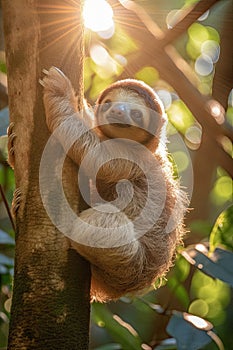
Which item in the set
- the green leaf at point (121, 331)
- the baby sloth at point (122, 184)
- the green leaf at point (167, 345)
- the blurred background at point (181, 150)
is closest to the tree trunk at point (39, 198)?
the baby sloth at point (122, 184)

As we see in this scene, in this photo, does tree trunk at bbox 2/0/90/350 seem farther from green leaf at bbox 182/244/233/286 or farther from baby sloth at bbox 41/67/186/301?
green leaf at bbox 182/244/233/286

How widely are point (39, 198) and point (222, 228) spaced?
130 cm

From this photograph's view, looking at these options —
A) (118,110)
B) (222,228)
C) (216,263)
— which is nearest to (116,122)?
(118,110)

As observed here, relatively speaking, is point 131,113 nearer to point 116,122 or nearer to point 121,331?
point 116,122

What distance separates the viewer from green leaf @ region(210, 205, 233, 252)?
3.85 m

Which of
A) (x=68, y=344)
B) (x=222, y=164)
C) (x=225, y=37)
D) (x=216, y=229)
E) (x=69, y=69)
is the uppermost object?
(x=225, y=37)

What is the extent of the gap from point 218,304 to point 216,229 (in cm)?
201

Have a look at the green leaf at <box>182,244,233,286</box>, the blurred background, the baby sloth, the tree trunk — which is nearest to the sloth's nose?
the baby sloth

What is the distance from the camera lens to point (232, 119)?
20.8ft

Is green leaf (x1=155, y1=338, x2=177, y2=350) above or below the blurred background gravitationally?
below

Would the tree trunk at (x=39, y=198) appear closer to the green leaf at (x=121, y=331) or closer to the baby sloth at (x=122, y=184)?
the baby sloth at (x=122, y=184)

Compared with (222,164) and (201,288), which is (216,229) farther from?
(201,288)

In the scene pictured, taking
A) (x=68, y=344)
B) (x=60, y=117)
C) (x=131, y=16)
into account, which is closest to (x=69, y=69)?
(x=60, y=117)

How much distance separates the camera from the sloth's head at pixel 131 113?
160 inches
